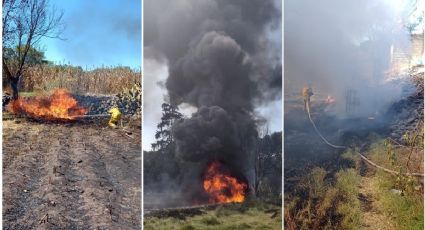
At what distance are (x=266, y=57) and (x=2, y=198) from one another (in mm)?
2523

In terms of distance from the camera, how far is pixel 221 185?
4.59 meters

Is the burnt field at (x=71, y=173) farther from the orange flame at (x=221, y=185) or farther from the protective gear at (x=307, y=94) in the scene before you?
the protective gear at (x=307, y=94)

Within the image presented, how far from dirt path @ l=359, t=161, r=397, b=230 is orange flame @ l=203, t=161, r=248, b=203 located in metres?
1.13

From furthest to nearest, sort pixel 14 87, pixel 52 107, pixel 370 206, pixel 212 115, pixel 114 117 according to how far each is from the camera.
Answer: pixel 370 206 < pixel 212 115 < pixel 114 117 < pixel 52 107 < pixel 14 87

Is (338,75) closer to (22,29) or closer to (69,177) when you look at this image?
(69,177)

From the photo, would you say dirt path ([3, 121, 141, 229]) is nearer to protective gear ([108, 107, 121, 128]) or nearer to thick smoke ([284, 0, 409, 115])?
protective gear ([108, 107, 121, 128])

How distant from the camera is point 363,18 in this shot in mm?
4777

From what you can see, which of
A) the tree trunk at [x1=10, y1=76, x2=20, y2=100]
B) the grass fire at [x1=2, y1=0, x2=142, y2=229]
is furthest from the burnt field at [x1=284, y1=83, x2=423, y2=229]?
the tree trunk at [x1=10, y1=76, x2=20, y2=100]

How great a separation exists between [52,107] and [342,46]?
8.69ft

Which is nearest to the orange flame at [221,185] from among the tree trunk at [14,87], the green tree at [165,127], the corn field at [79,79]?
the green tree at [165,127]

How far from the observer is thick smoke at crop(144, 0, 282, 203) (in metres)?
4.52

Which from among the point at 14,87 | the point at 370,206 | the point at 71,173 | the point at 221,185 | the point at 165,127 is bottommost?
the point at 370,206

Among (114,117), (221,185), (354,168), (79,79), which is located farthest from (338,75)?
(79,79)

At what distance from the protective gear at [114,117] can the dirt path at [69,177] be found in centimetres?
6
